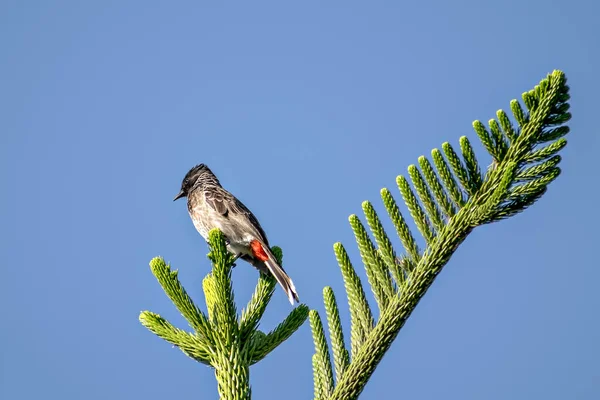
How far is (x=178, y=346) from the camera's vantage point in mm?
3271

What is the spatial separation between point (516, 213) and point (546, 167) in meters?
0.24

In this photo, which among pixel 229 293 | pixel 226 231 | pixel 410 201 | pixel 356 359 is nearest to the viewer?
pixel 356 359

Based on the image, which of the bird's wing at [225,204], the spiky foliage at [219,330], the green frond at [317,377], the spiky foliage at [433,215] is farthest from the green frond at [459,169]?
the bird's wing at [225,204]

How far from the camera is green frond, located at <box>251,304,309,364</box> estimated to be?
10.7 ft

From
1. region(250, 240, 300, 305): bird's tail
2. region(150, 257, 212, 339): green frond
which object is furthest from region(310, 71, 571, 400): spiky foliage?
region(250, 240, 300, 305): bird's tail

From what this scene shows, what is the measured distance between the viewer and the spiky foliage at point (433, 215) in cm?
288

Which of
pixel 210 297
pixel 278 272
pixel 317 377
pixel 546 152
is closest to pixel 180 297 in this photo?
pixel 210 297

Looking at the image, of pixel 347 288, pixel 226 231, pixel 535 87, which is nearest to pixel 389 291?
pixel 347 288

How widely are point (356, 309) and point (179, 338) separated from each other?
A: 0.86 meters

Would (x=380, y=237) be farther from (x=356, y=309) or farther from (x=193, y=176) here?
(x=193, y=176)

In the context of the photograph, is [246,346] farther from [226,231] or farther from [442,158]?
[226,231]

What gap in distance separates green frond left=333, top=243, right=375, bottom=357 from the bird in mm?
2694

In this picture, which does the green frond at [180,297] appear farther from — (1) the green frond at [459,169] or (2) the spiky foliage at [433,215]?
(1) the green frond at [459,169]

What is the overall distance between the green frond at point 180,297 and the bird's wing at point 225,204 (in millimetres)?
4203
